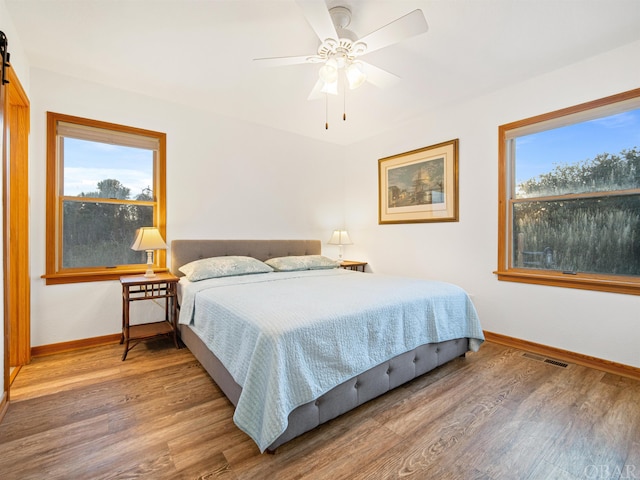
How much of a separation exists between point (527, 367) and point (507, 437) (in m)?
1.09

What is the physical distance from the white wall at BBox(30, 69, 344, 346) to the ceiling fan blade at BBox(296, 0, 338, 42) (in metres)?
2.10

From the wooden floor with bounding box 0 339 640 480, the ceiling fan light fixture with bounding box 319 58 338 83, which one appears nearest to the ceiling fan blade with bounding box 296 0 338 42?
the ceiling fan light fixture with bounding box 319 58 338 83

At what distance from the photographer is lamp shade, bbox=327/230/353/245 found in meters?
4.39

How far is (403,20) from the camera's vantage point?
5.50 ft

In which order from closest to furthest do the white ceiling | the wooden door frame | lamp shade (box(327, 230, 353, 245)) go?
1. the white ceiling
2. the wooden door frame
3. lamp shade (box(327, 230, 353, 245))

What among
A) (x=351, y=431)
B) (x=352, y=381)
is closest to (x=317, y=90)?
(x=352, y=381)

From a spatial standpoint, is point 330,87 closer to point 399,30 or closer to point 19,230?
point 399,30

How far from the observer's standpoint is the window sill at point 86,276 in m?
2.67

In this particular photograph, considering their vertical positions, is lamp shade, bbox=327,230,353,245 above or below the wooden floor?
above

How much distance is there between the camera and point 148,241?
2.79 metres

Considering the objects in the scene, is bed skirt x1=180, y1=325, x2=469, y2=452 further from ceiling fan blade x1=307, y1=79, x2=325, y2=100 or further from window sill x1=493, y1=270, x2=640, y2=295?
ceiling fan blade x1=307, y1=79, x2=325, y2=100

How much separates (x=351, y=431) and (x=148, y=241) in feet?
7.84

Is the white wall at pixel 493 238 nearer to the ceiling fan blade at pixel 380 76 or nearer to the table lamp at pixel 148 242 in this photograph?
the ceiling fan blade at pixel 380 76

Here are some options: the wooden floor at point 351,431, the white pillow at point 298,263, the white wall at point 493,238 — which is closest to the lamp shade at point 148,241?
the wooden floor at point 351,431
